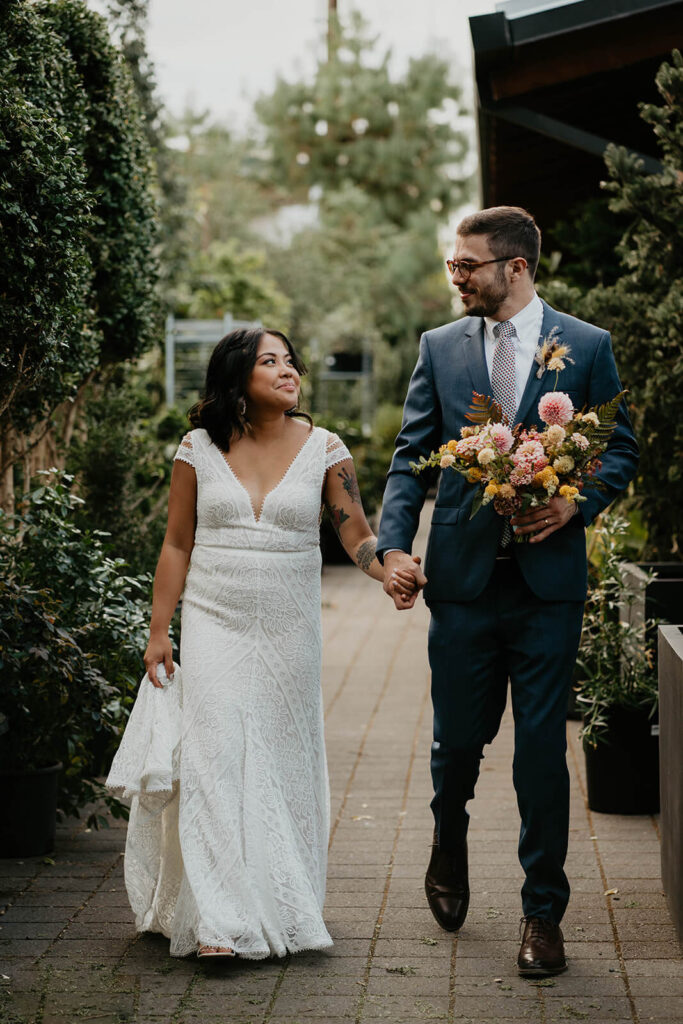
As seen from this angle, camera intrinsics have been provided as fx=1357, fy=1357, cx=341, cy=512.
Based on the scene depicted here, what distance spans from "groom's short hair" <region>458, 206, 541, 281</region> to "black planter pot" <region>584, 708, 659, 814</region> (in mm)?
2258

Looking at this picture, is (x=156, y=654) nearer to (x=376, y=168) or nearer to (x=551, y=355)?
(x=551, y=355)

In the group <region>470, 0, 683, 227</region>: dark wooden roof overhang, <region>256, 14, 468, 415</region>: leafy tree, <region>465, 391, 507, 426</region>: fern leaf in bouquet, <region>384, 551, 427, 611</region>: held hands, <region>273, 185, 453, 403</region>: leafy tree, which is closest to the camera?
<region>465, 391, 507, 426</region>: fern leaf in bouquet

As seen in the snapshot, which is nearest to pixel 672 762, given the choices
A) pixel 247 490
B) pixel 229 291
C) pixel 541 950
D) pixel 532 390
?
pixel 541 950

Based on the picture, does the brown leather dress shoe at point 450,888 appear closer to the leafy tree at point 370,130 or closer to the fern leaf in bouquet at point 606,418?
the fern leaf in bouquet at point 606,418

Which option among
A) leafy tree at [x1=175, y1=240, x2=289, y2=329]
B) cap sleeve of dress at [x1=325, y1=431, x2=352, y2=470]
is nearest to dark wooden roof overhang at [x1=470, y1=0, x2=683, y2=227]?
cap sleeve of dress at [x1=325, y1=431, x2=352, y2=470]

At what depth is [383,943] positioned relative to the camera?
423cm

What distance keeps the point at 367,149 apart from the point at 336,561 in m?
30.3

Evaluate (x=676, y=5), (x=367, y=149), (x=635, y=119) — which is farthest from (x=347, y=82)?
(x=676, y=5)

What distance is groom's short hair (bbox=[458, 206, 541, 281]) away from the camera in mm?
4102

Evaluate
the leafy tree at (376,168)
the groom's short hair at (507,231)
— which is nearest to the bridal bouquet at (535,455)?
the groom's short hair at (507,231)

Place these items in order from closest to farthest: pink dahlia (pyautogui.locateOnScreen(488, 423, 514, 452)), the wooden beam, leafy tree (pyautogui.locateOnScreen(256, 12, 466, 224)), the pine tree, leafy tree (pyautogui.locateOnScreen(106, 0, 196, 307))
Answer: pink dahlia (pyautogui.locateOnScreen(488, 423, 514, 452)), the pine tree, the wooden beam, leafy tree (pyautogui.locateOnScreen(106, 0, 196, 307)), leafy tree (pyautogui.locateOnScreen(256, 12, 466, 224))

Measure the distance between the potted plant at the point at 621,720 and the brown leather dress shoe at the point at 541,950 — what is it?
1649 mm

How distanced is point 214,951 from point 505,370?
6.28ft

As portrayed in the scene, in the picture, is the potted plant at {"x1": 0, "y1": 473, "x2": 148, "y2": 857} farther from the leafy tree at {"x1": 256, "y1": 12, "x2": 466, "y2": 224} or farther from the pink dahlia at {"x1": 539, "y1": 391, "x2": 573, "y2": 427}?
the leafy tree at {"x1": 256, "y1": 12, "x2": 466, "y2": 224}
